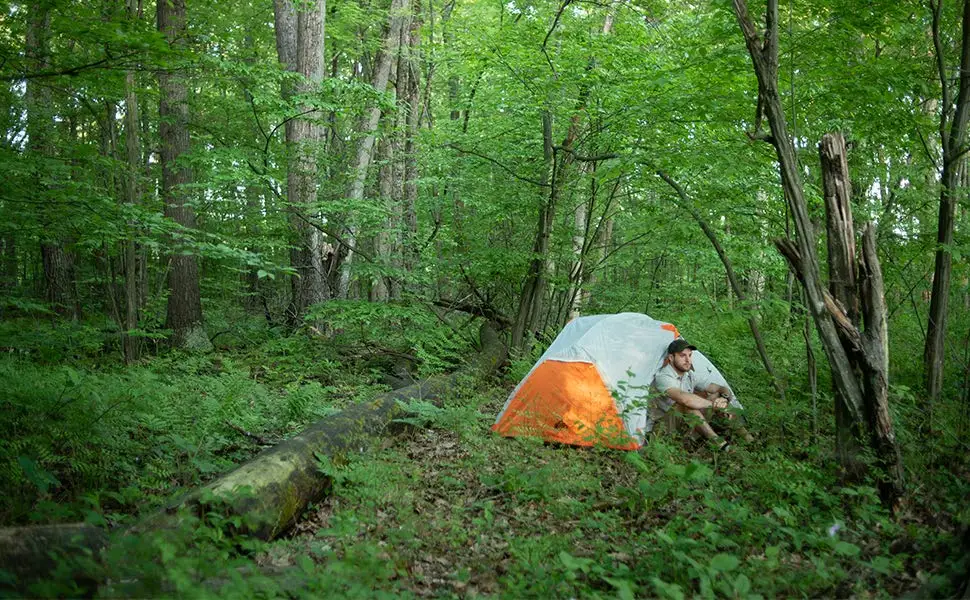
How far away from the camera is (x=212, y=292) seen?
18.2 metres

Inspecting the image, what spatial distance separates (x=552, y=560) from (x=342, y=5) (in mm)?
12312

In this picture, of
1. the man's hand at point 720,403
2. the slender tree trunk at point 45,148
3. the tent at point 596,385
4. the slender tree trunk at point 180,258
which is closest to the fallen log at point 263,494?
the tent at point 596,385

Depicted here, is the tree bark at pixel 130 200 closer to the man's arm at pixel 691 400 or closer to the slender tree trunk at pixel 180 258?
the slender tree trunk at pixel 180 258

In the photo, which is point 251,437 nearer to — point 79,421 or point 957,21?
point 79,421

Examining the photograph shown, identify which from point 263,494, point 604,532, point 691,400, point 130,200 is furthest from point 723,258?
point 130,200

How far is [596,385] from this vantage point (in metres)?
6.79

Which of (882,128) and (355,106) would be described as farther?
(355,106)

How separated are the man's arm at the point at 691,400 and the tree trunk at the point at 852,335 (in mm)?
1790

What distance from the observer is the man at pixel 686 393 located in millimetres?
6559

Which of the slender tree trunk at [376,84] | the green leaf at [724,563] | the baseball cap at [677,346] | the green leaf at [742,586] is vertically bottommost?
the green leaf at [742,586]

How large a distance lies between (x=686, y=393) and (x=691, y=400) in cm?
11

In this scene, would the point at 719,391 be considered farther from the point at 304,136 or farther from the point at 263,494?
the point at 304,136

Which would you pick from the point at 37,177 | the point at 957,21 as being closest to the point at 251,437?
the point at 37,177

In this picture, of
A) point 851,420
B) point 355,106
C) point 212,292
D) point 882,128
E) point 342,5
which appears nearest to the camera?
point 851,420
